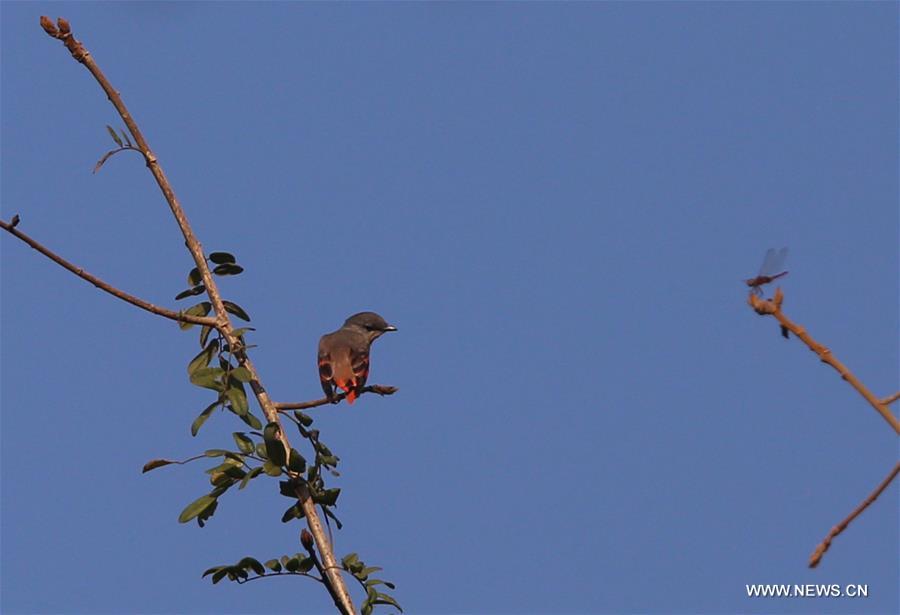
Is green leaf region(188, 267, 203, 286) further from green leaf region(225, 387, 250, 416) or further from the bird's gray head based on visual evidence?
the bird's gray head

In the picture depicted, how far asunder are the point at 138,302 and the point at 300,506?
3.58ft

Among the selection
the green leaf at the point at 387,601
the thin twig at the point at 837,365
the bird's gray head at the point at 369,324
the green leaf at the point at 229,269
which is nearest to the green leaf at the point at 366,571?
the green leaf at the point at 387,601

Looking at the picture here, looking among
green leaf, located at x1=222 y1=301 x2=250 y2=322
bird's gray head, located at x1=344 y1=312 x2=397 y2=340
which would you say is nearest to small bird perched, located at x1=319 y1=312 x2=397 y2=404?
bird's gray head, located at x1=344 y1=312 x2=397 y2=340

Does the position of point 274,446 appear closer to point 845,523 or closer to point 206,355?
point 206,355

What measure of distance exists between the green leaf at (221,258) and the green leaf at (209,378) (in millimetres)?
609

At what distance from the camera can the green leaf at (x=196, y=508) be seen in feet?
17.0

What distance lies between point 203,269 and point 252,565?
138cm

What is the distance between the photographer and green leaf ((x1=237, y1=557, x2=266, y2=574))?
16.7 ft

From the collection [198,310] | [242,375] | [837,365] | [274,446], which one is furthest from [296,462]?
[837,365]

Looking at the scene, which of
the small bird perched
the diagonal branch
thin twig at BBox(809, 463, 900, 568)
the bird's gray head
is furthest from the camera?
the bird's gray head

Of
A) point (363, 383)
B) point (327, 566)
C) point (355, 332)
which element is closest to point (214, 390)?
point (327, 566)

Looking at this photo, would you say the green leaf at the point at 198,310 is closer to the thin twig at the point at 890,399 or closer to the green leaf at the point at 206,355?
the green leaf at the point at 206,355

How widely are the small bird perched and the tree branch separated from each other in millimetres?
2363

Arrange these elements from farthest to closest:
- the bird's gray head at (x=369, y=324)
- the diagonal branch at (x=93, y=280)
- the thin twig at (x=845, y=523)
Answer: the bird's gray head at (x=369, y=324) → the diagonal branch at (x=93, y=280) → the thin twig at (x=845, y=523)
